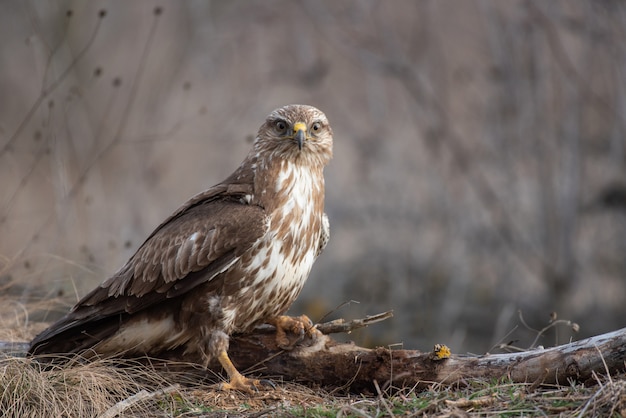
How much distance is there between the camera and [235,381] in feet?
16.6

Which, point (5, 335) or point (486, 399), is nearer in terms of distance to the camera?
point (486, 399)

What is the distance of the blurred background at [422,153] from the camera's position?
10.2 metres

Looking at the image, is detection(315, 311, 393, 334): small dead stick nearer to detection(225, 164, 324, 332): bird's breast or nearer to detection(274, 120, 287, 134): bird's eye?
detection(225, 164, 324, 332): bird's breast

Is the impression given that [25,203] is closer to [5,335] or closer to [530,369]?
[5,335]

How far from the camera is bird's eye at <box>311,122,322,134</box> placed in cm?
559

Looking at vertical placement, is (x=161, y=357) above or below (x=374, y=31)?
below

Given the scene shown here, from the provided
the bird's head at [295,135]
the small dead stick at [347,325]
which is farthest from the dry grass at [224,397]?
the bird's head at [295,135]

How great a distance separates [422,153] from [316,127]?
6498 mm

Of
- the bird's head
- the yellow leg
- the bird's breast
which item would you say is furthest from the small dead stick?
the bird's head

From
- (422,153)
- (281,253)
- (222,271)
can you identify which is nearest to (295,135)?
(281,253)

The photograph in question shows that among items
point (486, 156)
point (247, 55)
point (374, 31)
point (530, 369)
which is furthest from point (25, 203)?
point (530, 369)

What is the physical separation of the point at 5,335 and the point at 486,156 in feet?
22.4

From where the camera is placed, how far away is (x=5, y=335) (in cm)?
589

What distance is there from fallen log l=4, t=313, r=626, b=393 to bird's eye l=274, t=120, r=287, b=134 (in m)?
1.23
